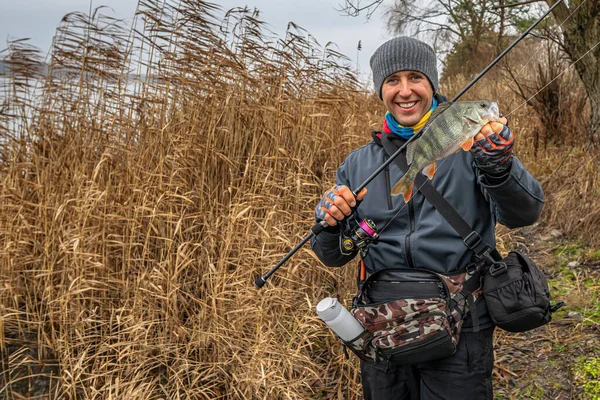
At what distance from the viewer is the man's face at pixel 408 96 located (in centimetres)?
185

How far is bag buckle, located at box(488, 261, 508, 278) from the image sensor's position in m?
1.74

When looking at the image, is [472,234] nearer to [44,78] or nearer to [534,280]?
[534,280]

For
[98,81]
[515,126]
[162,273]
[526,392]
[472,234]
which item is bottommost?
[526,392]

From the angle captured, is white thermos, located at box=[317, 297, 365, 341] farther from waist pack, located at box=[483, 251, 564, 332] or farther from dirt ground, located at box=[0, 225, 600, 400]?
dirt ground, located at box=[0, 225, 600, 400]

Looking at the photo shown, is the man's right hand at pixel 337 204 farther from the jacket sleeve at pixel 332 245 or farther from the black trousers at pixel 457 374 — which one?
the black trousers at pixel 457 374

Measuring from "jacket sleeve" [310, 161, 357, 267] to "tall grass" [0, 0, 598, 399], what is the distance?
1075mm

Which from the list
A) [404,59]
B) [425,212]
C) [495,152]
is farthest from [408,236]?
[404,59]

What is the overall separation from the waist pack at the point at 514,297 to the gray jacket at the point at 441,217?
0.08 m

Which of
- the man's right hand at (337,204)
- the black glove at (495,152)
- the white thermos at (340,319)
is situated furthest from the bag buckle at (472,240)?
the white thermos at (340,319)

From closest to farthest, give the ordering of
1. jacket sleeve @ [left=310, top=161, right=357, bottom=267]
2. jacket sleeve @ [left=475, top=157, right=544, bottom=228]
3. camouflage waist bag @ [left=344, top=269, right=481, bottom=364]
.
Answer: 1. jacket sleeve @ [left=475, top=157, right=544, bottom=228]
2. camouflage waist bag @ [left=344, top=269, right=481, bottom=364]
3. jacket sleeve @ [left=310, top=161, right=357, bottom=267]

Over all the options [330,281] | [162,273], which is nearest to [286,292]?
[330,281]

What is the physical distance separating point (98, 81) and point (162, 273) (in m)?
2.05

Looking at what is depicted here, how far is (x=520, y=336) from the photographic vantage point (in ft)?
11.2

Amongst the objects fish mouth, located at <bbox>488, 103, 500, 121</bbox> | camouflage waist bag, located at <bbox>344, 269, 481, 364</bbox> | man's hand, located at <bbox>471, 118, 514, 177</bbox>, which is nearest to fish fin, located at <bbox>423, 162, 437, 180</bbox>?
man's hand, located at <bbox>471, 118, 514, 177</bbox>
